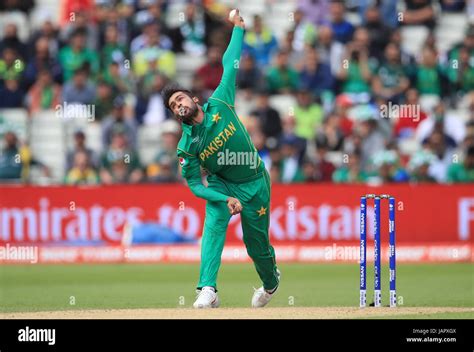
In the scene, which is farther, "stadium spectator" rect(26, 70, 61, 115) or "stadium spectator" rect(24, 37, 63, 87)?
"stadium spectator" rect(24, 37, 63, 87)

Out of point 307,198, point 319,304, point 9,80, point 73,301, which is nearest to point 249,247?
point 319,304

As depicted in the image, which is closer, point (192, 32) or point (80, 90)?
point (80, 90)

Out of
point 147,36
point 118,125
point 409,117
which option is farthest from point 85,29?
point 409,117

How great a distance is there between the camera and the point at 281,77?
21031 mm

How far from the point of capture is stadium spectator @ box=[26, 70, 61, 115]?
2095cm

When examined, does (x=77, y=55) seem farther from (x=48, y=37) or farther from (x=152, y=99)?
(x=152, y=99)

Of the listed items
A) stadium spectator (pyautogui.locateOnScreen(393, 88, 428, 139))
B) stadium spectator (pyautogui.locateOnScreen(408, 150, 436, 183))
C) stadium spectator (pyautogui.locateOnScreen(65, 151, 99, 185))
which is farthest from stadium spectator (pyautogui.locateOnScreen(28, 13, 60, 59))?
stadium spectator (pyautogui.locateOnScreen(408, 150, 436, 183))

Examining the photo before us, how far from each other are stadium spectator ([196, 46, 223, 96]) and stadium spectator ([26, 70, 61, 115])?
97.3 inches

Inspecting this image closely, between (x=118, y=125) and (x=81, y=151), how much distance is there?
83 centimetres

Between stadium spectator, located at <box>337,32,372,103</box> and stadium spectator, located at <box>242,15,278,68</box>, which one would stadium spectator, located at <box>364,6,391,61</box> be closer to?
stadium spectator, located at <box>337,32,372,103</box>

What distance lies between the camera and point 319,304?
12.4m

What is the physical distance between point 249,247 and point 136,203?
25.2ft

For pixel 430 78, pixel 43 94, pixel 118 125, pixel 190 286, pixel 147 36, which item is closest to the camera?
pixel 190 286

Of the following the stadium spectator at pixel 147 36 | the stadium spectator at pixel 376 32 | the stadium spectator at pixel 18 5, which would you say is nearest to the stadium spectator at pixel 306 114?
the stadium spectator at pixel 376 32
